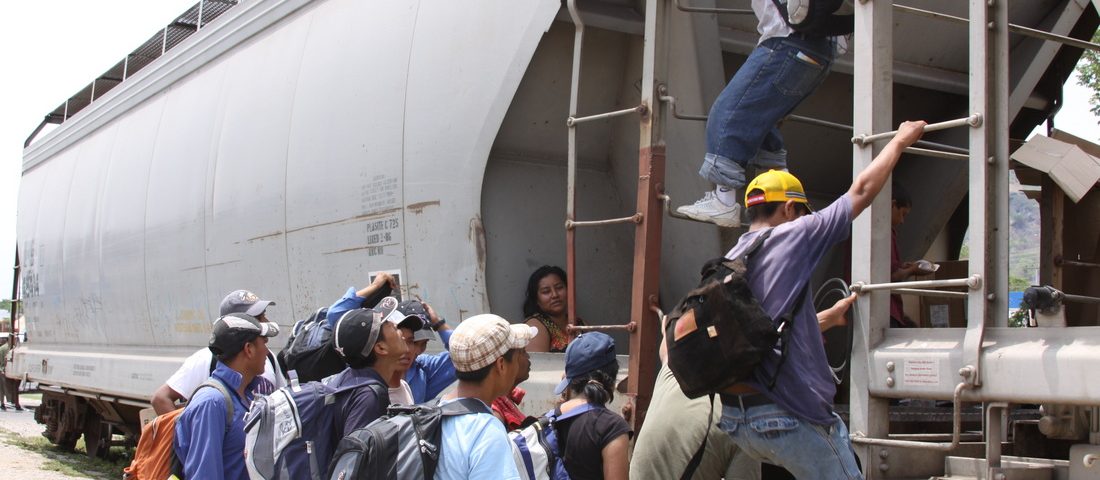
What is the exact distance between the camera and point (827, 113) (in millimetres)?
5660

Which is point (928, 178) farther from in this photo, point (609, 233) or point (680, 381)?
point (680, 381)

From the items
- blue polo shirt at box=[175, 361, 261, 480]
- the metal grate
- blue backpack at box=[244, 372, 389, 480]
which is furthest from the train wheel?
blue backpack at box=[244, 372, 389, 480]

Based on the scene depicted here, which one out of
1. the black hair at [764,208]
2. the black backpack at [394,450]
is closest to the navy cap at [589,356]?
the black hair at [764,208]

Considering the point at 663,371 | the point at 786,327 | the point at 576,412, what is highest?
the point at 786,327

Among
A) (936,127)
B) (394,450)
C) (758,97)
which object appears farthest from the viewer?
(758,97)

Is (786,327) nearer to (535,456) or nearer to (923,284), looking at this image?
(923,284)

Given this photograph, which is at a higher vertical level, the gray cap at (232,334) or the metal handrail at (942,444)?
the gray cap at (232,334)

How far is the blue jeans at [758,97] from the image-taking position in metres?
3.99

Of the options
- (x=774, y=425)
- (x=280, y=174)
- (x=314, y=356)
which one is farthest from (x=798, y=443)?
(x=280, y=174)

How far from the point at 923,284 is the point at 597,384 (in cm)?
113

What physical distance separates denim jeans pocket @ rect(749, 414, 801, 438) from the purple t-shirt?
0.03 m

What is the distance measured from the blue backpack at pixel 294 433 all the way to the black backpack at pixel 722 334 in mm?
1023

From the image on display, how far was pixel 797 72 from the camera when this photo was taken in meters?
4.01

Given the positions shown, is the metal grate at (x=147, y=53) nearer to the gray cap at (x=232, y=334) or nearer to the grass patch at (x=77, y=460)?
the grass patch at (x=77, y=460)
